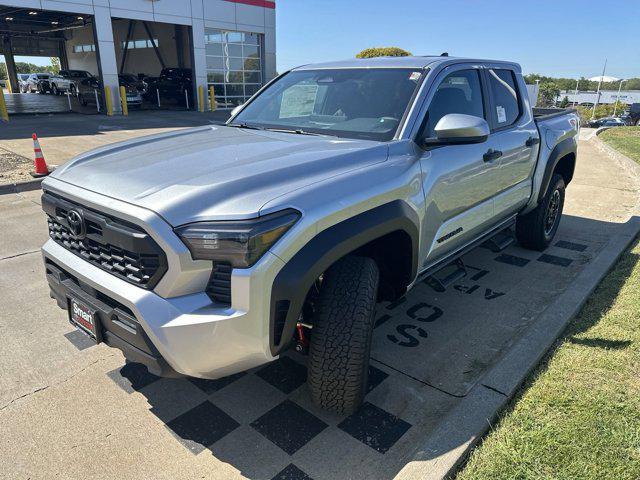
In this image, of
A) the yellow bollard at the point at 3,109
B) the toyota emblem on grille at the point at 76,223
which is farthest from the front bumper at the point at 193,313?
the yellow bollard at the point at 3,109

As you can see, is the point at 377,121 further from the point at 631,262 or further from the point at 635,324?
the point at 631,262

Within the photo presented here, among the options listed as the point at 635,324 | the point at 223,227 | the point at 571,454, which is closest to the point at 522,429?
the point at 571,454

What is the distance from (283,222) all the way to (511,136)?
8.93 feet

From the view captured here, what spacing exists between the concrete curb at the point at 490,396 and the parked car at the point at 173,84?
72.5 feet

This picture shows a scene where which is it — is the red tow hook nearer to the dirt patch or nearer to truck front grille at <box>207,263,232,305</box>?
truck front grille at <box>207,263,232,305</box>

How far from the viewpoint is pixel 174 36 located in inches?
1072

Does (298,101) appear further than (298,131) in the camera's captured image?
Yes

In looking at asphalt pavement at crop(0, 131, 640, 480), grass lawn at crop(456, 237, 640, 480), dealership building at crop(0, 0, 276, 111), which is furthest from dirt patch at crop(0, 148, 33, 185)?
dealership building at crop(0, 0, 276, 111)

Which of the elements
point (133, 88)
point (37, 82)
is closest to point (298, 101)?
point (133, 88)

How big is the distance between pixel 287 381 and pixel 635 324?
99.0 inches

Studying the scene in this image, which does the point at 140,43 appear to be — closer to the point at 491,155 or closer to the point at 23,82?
the point at 23,82

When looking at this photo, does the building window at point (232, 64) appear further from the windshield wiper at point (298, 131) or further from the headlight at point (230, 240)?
the headlight at point (230, 240)

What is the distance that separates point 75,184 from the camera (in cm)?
249

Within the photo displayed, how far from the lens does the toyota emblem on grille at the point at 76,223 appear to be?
2.36 metres
